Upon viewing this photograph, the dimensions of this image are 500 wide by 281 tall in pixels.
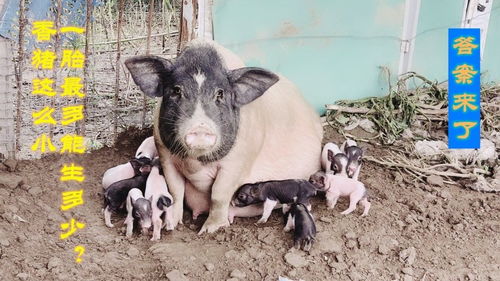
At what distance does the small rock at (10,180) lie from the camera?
4.11 meters

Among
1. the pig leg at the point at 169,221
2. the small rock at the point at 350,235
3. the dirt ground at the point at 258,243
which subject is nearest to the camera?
the dirt ground at the point at 258,243

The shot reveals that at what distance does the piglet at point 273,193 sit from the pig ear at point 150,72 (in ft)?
2.57

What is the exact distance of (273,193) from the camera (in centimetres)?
396

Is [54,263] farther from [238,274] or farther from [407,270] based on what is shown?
[407,270]

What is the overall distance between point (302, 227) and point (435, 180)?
138 cm

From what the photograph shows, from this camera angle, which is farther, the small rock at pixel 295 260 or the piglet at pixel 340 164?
the piglet at pixel 340 164

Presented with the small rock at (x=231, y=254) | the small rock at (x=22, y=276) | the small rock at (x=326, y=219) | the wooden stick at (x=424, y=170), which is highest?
the wooden stick at (x=424, y=170)

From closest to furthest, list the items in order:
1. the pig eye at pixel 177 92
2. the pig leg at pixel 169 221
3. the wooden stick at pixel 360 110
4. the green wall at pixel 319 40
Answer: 1. the pig eye at pixel 177 92
2. the pig leg at pixel 169 221
3. the green wall at pixel 319 40
4. the wooden stick at pixel 360 110

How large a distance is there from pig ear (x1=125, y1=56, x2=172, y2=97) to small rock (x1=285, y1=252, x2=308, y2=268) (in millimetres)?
1151

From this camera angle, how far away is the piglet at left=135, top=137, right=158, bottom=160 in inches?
176

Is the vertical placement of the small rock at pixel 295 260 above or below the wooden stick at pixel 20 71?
below

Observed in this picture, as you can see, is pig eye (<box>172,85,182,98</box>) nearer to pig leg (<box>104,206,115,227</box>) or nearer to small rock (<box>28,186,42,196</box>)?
pig leg (<box>104,206,115,227</box>)

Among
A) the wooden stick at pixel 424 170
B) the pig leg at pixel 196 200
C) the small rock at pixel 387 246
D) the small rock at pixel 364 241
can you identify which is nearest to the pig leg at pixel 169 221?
the pig leg at pixel 196 200

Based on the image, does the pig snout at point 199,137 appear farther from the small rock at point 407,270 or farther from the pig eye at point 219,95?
the small rock at point 407,270
